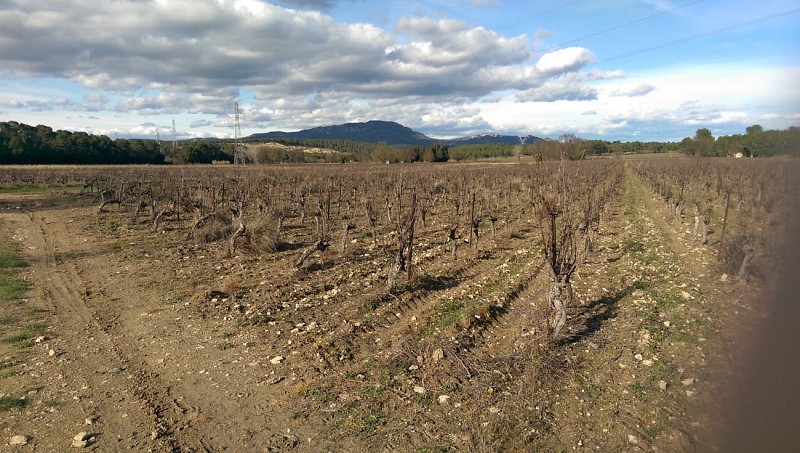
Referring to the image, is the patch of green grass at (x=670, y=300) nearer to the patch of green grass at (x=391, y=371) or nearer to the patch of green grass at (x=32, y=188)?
the patch of green grass at (x=391, y=371)

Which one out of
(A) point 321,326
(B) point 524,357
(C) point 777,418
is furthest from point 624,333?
(C) point 777,418

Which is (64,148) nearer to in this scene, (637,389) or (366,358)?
(366,358)

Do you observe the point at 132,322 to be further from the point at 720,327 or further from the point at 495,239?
the point at 495,239

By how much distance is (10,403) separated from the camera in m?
5.34

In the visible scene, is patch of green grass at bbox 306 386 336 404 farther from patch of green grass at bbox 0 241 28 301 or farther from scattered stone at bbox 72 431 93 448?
patch of green grass at bbox 0 241 28 301

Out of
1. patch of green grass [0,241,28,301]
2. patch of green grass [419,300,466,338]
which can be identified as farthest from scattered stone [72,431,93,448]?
patch of green grass [0,241,28,301]

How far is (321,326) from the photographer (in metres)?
7.68

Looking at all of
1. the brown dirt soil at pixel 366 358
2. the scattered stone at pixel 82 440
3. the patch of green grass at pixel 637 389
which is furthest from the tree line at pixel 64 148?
the patch of green grass at pixel 637 389

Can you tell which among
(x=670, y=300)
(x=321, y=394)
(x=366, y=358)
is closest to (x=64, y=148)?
(x=366, y=358)

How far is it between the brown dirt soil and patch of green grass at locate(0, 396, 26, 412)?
0.11 meters

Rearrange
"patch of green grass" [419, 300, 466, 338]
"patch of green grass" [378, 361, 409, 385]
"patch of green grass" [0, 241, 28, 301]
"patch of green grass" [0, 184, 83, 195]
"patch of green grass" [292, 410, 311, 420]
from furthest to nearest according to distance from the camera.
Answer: "patch of green grass" [0, 184, 83, 195] < "patch of green grass" [0, 241, 28, 301] < "patch of green grass" [419, 300, 466, 338] < "patch of green grass" [378, 361, 409, 385] < "patch of green grass" [292, 410, 311, 420]

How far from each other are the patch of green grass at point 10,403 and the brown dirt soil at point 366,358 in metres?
0.11

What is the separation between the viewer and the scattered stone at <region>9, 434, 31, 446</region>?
4.63 m

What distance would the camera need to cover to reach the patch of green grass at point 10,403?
5.25 metres
